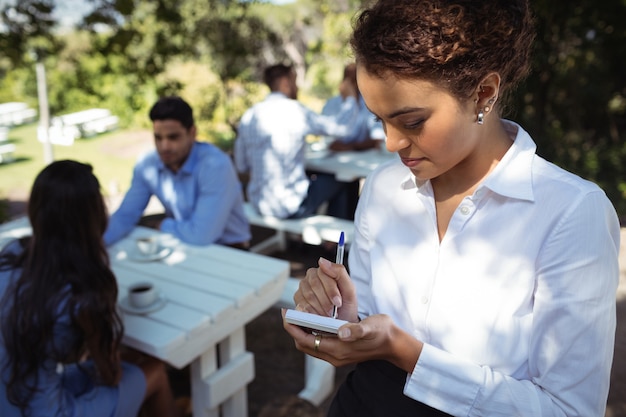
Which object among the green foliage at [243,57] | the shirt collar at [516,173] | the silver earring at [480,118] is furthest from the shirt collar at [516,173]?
the green foliage at [243,57]

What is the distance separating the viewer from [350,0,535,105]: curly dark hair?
1010mm

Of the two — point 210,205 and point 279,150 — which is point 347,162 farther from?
point 210,205

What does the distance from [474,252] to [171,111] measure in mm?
2329

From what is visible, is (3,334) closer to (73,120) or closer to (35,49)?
(35,49)

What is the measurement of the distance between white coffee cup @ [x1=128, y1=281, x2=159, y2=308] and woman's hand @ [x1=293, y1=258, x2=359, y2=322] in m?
1.09

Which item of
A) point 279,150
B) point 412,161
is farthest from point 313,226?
point 412,161

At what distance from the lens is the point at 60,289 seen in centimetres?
194

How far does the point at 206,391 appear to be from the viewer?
246cm

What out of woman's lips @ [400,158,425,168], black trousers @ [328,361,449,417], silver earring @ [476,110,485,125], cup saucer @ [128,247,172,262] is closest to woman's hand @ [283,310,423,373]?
black trousers @ [328,361,449,417]

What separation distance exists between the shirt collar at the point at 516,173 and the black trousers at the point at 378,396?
18.7 inches

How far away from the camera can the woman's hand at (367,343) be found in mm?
→ 1056

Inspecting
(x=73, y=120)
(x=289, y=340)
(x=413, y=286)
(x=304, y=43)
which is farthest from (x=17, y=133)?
(x=413, y=286)

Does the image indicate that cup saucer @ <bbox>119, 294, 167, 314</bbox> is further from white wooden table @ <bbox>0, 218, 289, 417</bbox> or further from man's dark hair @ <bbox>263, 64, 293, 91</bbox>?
man's dark hair @ <bbox>263, 64, 293, 91</bbox>

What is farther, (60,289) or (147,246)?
(147,246)
